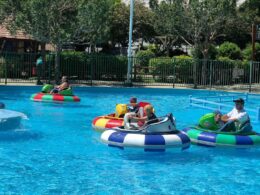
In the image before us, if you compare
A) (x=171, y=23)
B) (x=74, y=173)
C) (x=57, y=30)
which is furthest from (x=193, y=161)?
(x=171, y=23)

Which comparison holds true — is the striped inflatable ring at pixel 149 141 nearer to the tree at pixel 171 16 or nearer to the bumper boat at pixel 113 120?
the bumper boat at pixel 113 120

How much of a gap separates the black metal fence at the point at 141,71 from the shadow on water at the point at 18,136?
53.2 feet

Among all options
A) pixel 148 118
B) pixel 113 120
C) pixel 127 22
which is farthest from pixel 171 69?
pixel 148 118

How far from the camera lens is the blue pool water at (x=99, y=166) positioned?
9312 mm

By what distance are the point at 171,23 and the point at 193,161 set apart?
2107 cm

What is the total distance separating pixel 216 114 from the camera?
44.2 feet

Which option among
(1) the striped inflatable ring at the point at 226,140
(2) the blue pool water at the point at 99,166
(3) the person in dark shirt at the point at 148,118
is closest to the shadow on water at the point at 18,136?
(2) the blue pool water at the point at 99,166

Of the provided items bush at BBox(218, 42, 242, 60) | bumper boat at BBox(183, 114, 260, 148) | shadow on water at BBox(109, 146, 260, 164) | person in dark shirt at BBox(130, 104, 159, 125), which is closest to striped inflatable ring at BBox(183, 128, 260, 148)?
bumper boat at BBox(183, 114, 260, 148)

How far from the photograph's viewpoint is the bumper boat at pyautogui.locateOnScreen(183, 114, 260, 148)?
13.0m

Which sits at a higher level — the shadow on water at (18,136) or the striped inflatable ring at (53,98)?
the striped inflatable ring at (53,98)

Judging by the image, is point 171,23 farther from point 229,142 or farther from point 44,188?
point 44,188

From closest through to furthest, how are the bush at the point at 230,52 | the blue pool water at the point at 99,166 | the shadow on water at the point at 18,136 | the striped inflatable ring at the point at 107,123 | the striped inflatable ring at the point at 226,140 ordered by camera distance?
the blue pool water at the point at 99,166
the striped inflatable ring at the point at 226,140
the shadow on water at the point at 18,136
the striped inflatable ring at the point at 107,123
the bush at the point at 230,52

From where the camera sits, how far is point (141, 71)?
112 feet

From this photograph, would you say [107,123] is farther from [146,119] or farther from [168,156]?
[168,156]
